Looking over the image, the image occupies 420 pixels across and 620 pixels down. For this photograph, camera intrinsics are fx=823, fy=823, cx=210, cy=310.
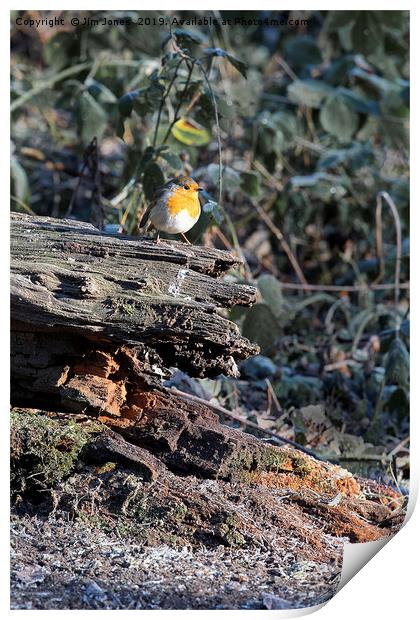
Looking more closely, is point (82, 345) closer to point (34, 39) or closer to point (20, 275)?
point (20, 275)

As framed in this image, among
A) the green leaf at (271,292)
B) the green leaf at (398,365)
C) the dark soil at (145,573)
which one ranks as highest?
the green leaf at (271,292)

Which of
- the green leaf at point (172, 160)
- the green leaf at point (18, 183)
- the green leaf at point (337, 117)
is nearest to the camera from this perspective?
the green leaf at point (172, 160)

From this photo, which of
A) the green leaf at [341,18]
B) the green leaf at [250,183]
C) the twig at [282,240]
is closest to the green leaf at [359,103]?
the green leaf at [341,18]

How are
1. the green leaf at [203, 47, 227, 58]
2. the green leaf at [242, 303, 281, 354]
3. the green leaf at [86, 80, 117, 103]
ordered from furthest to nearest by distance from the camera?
the green leaf at [86, 80, 117, 103]
the green leaf at [242, 303, 281, 354]
the green leaf at [203, 47, 227, 58]

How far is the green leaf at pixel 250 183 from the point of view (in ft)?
13.0

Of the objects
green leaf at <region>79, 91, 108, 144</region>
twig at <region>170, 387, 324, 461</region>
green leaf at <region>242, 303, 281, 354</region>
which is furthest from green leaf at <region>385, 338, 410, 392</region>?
green leaf at <region>79, 91, 108, 144</region>

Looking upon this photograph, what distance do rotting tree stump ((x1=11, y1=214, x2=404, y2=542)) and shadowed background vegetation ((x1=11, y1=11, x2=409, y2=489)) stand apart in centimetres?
36

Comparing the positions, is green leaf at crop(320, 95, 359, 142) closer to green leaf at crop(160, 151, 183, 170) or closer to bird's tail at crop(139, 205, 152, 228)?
green leaf at crop(160, 151, 183, 170)

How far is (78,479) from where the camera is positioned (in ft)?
7.48

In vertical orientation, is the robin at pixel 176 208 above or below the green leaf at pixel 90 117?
below

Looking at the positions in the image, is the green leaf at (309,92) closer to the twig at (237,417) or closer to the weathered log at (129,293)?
the twig at (237,417)

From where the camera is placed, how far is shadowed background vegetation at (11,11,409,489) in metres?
3.60

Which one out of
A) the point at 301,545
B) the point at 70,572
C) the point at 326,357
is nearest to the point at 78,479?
the point at 70,572

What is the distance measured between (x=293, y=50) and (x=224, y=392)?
2.55 m
